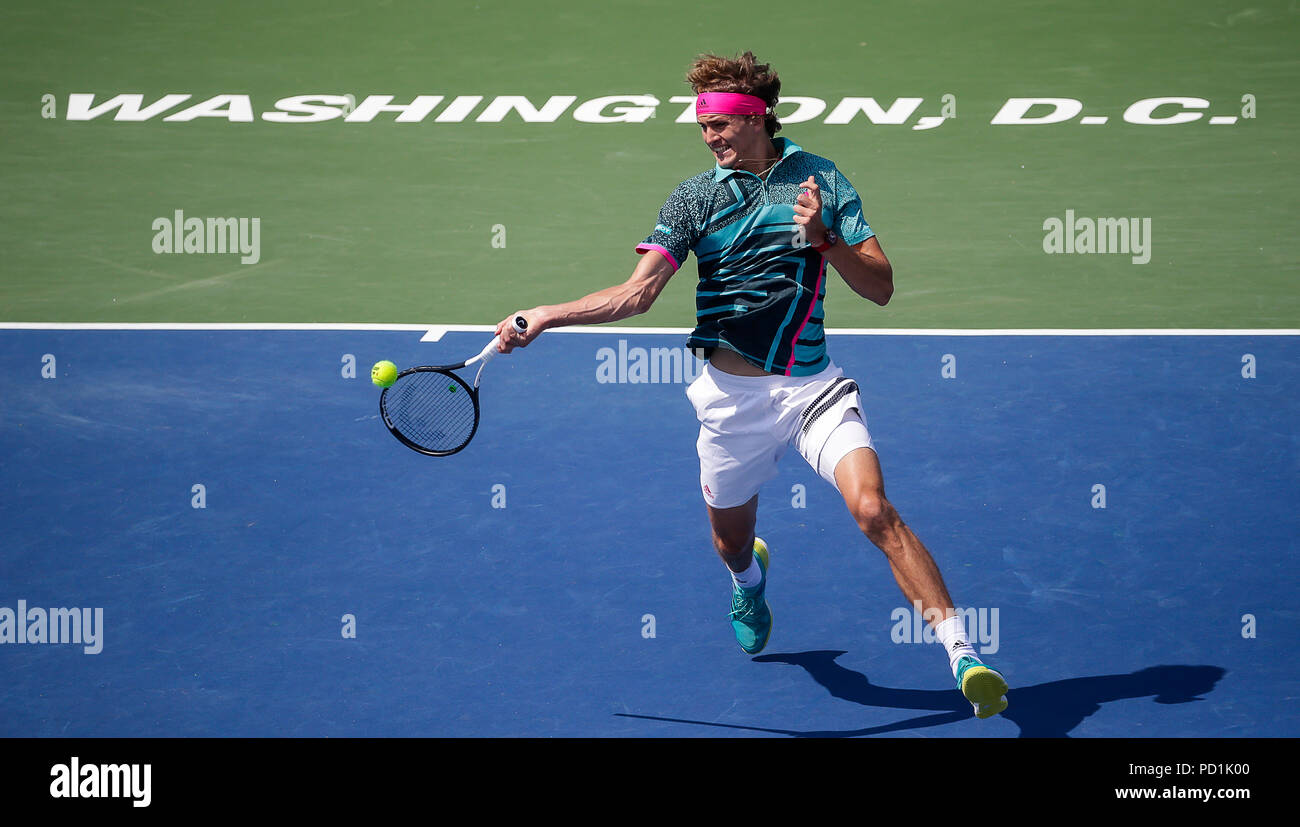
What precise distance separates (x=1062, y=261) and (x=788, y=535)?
4.37 m

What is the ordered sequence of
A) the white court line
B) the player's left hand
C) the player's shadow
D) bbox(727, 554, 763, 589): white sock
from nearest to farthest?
1. the player's left hand
2. the player's shadow
3. bbox(727, 554, 763, 589): white sock
4. the white court line

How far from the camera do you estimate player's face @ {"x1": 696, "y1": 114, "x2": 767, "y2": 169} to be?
600 centimetres

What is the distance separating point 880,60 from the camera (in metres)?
13.4

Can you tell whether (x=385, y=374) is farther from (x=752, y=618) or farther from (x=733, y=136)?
(x=752, y=618)

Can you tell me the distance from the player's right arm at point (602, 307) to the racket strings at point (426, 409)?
0.88 meters

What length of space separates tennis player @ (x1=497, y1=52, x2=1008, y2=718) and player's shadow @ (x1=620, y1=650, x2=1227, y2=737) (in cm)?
77

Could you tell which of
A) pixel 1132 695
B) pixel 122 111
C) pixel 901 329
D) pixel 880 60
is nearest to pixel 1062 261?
pixel 901 329

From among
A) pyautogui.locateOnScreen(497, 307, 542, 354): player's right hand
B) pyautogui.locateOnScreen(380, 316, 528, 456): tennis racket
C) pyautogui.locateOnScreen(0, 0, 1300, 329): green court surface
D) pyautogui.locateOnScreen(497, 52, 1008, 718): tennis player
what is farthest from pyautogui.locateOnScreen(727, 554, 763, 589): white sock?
pyautogui.locateOnScreen(0, 0, 1300, 329): green court surface

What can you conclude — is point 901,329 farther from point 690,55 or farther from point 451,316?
point 690,55

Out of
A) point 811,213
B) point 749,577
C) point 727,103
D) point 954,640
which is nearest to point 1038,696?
point 954,640

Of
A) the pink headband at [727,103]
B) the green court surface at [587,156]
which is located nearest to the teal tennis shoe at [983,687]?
the pink headband at [727,103]

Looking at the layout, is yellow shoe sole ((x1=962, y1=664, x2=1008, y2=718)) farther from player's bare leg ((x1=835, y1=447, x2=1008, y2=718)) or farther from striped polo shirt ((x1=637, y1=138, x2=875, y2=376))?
striped polo shirt ((x1=637, y1=138, x2=875, y2=376))

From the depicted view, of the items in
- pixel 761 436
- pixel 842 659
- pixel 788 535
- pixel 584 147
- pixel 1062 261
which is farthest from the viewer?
pixel 584 147

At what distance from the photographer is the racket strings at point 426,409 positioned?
656cm
